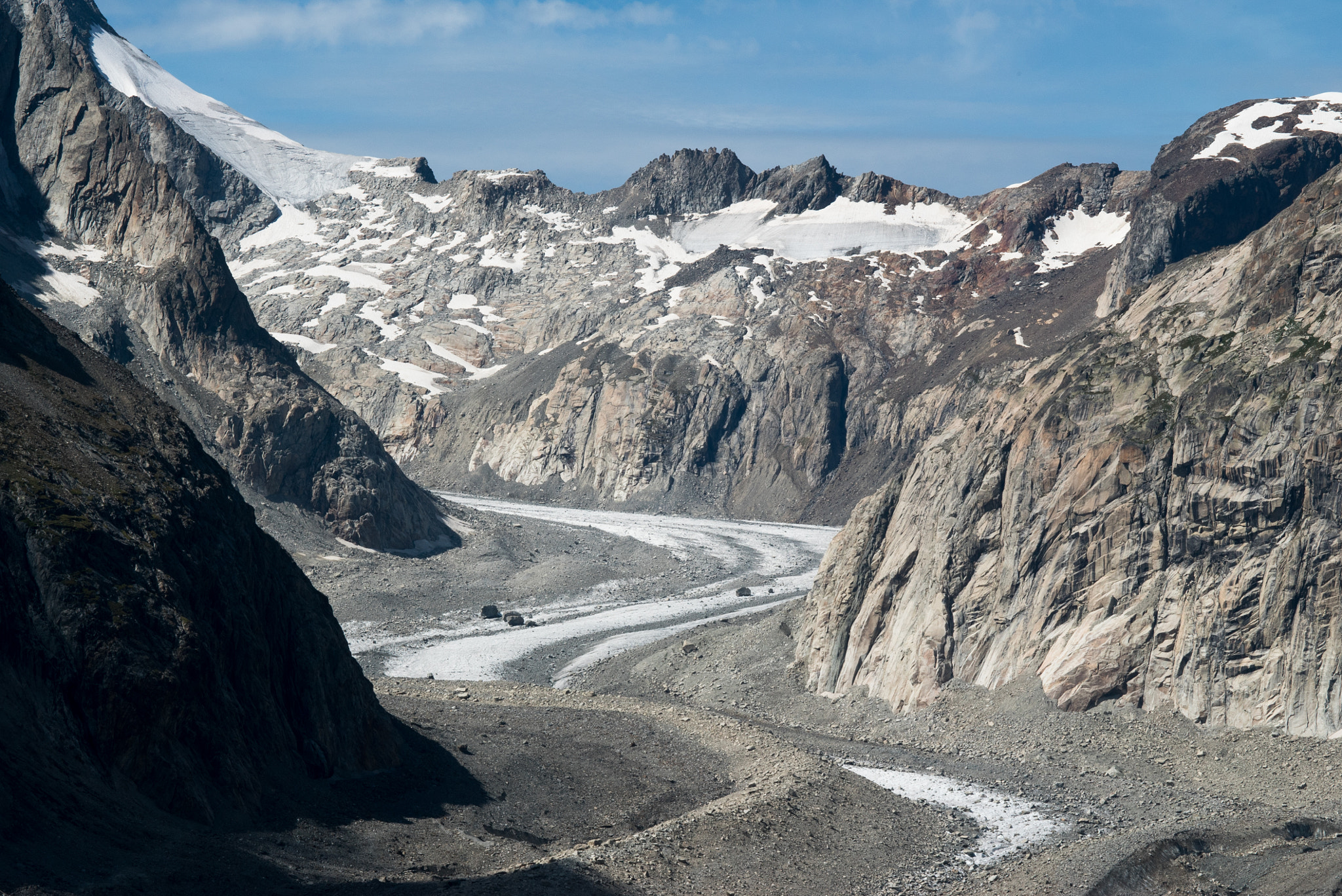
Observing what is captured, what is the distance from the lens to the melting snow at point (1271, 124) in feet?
444

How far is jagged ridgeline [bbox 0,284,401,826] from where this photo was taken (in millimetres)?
22547

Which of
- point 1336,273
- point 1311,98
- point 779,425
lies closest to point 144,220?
point 779,425

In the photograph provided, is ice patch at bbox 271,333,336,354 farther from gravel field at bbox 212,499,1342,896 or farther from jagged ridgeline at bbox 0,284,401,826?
jagged ridgeline at bbox 0,284,401,826

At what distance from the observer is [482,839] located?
28438 millimetres

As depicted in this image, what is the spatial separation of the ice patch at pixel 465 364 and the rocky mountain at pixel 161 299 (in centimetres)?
6480

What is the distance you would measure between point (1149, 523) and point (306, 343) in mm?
162059

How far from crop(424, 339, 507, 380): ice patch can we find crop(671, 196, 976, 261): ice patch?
40.9 meters

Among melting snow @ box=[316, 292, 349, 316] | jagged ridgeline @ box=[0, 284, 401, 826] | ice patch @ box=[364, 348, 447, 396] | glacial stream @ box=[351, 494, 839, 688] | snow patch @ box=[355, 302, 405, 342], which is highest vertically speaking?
melting snow @ box=[316, 292, 349, 316]

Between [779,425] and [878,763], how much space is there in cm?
10466

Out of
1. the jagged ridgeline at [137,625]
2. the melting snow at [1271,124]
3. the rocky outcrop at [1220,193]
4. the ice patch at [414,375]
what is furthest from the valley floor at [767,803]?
the ice patch at [414,375]

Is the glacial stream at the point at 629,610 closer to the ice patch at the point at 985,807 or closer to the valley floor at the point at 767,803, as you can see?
the valley floor at the point at 767,803

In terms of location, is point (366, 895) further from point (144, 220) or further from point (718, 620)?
point (144, 220)

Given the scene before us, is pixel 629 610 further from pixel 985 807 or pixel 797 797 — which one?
pixel 797 797

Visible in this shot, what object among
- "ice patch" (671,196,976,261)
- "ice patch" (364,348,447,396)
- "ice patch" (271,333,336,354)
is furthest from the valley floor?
"ice patch" (271,333,336,354)
